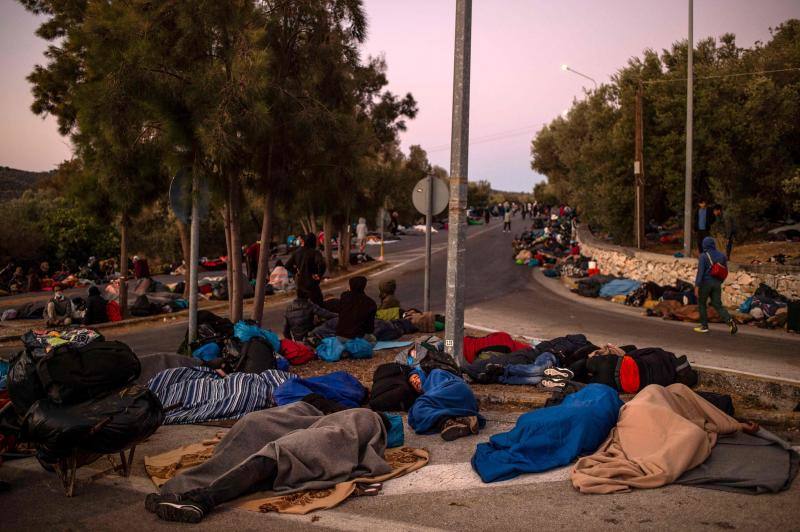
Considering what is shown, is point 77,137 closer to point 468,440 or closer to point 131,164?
point 131,164

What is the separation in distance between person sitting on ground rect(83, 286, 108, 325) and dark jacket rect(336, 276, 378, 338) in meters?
8.49

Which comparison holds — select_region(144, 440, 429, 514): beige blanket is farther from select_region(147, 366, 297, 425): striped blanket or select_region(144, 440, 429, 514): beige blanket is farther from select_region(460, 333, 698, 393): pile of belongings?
select_region(460, 333, 698, 393): pile of belongings

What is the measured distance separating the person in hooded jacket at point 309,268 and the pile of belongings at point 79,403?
301 inches

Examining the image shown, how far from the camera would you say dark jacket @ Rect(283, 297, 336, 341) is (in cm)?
1189

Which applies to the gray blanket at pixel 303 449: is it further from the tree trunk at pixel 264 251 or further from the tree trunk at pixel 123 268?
the tree trunk at pixel 123 268

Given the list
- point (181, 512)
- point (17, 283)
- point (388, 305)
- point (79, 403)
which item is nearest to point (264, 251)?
point (388, 305)

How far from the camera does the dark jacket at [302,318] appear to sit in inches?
468

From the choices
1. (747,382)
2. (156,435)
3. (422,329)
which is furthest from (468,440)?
(422,329)

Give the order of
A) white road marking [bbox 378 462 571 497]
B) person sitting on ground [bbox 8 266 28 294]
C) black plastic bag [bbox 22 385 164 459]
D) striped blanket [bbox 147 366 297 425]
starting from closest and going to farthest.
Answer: black plastic bag [bbox 22 385 164 459]
white road marking [bbox 378 462 571 497]
striped blanket [bbox 147 366 297 425]
person sitting on ground [bbox 8 266 28 294]

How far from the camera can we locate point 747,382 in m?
8.39

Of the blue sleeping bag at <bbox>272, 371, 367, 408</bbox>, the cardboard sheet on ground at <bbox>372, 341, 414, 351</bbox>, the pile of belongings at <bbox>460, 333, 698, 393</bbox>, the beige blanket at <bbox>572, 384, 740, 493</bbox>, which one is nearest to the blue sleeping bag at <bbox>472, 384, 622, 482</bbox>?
the beige blanket at <bbox>572, 384, 740, 493</bbox>

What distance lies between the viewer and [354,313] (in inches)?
436

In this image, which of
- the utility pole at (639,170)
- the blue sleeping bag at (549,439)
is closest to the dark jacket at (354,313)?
the blue sleeping bag at (549,439)

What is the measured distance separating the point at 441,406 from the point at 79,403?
10.8 ft
